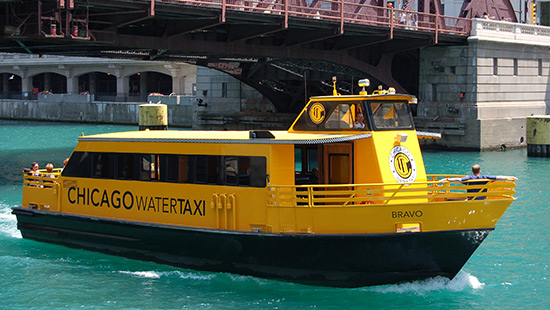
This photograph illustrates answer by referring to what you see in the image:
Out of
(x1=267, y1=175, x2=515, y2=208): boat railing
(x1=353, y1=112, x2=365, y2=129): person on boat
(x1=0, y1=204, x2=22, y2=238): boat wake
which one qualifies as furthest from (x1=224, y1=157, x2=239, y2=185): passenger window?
(x1=0, y1=204, x2=22, y2=238): boat wake

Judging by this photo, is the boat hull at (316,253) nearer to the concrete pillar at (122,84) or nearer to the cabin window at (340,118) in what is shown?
the cabin window at (340,118)

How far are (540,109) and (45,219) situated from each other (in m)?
35.8

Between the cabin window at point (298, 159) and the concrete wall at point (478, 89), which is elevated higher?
the concrete wall at point (478, 89)

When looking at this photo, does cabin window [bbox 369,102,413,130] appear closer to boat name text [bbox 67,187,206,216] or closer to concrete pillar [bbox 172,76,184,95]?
boat name text [bbox 67,187,206,216]

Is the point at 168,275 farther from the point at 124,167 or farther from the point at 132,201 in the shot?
the point at 124,167

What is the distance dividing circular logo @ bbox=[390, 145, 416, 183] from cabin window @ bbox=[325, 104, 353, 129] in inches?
41.8

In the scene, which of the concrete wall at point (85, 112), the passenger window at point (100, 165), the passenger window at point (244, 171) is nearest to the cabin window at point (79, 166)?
the passenger window at point (100, 165)

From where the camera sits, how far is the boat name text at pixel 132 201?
1753 centimetres

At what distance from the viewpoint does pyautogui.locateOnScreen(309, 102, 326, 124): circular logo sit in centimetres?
1734

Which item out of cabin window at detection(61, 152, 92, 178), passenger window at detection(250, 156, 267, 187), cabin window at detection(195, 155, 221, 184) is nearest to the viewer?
passenger window at detection(250, 156, 267, 187)

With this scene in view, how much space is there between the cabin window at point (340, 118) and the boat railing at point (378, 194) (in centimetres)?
125

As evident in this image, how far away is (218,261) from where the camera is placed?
17297mm

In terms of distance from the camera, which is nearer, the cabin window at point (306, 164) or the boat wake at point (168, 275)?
the boat wake at point (168, 275)

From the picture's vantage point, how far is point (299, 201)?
1616 centimetres
